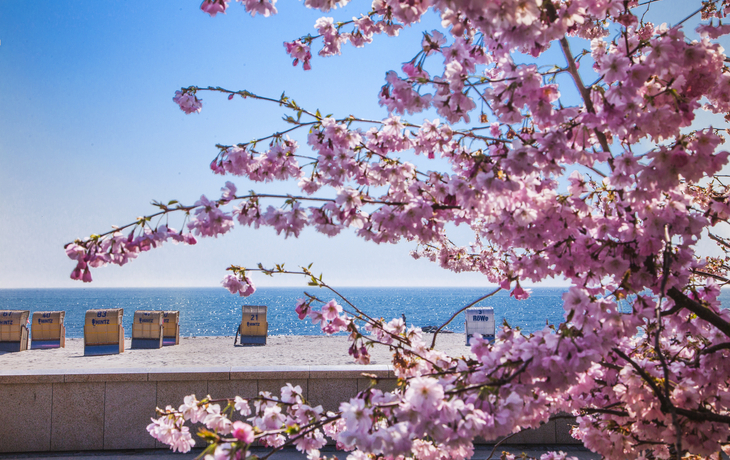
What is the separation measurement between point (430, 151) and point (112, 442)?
5.77m

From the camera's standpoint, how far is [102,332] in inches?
599

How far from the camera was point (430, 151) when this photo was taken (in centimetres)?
321

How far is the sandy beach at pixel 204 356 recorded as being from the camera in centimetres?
1312

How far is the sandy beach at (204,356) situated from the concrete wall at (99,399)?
19.5ft

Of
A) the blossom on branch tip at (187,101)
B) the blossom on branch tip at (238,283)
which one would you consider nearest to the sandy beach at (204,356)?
the blossom on branch tip at (238,283)

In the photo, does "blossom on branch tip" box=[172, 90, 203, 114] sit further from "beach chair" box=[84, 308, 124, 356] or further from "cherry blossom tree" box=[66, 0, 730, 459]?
"beach chair" box=[84, 308, 124, 356]

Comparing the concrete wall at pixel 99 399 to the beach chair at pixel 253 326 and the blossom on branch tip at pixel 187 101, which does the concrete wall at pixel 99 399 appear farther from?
the beach chair at pixel 253 326

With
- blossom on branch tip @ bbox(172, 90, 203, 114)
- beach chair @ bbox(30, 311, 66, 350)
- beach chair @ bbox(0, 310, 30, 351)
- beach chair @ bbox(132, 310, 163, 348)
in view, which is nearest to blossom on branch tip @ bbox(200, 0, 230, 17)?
blossom on branch tip @ bbox(172, 90, 203, 114)

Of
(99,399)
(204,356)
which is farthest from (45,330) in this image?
(99,399)

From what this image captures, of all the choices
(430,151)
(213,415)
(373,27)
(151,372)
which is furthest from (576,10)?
(151,372)

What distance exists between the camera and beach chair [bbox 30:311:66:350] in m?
16.1

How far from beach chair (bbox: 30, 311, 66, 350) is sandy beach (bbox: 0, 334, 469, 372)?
461 mm

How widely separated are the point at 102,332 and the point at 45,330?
9.18ft

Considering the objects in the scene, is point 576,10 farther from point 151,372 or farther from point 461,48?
point 151,372
